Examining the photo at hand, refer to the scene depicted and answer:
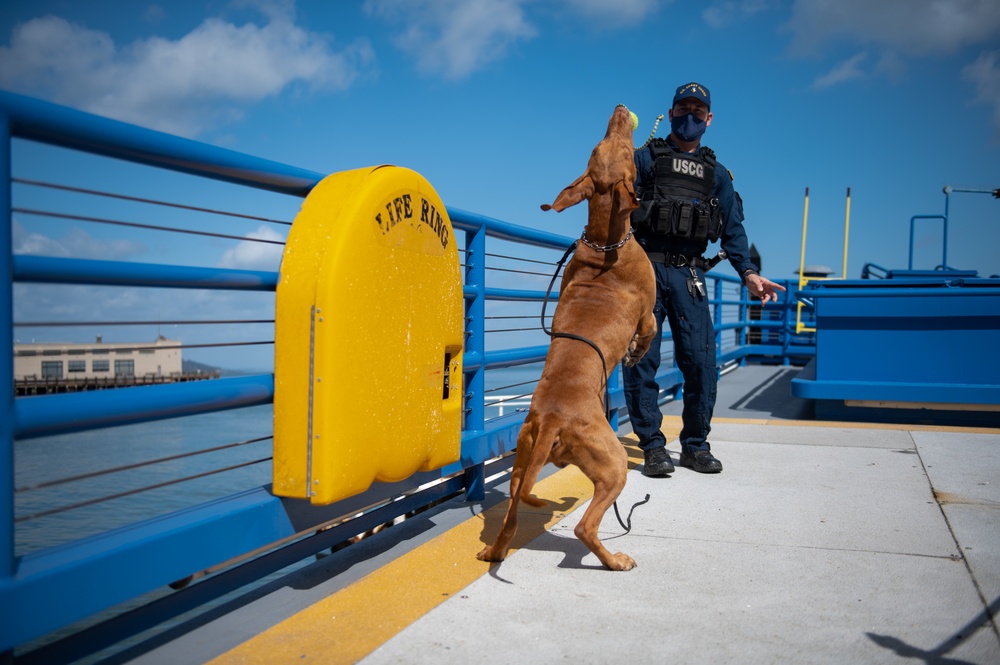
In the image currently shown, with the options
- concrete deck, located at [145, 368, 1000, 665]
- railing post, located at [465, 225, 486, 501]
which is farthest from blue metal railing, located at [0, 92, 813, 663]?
railing post, located at [465, 225, 486, 501]

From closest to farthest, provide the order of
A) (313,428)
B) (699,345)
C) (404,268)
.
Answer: (313,428) → (404,268) → (699,345)

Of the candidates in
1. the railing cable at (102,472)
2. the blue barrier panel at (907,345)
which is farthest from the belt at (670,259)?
the railing cable at (102,472)

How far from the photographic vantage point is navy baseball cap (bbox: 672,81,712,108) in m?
4.32

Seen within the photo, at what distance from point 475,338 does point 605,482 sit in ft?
4.11

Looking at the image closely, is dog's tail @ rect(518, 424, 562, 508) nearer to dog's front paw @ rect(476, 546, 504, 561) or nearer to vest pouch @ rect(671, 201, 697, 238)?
dog's front paw @ rect(476, 546, 504, 561)

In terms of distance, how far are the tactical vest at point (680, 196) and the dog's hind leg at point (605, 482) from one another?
69.6 inches

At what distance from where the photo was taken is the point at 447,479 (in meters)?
3.79

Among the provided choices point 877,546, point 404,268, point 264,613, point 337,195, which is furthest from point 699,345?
point 264,613

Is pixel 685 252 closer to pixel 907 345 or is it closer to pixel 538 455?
pixel 538 455

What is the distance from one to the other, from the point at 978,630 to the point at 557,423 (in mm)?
1441

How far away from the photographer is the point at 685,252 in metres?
4.42

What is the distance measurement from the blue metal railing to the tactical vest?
2.07 m

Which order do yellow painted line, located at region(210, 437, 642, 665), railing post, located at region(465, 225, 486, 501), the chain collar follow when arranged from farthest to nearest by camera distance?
railing post, located at region(465, 225, 486, 501) → the chain collar → yellow painted line, located at region(210, 437, 642, 665)

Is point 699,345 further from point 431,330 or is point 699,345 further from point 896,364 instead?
point 896,364
